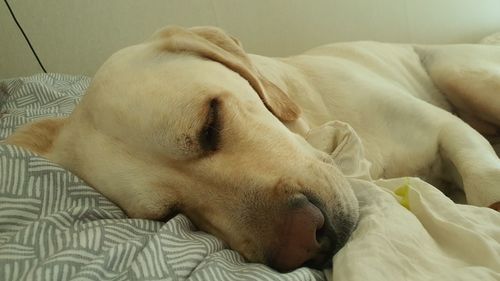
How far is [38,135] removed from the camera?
134 cm

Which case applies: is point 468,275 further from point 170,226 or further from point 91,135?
point 91,135

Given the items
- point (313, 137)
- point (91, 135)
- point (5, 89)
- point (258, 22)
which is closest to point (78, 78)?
point (5, 89)

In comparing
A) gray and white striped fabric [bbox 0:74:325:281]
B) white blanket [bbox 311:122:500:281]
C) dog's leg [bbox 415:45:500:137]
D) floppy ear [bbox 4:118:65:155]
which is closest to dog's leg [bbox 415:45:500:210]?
dog's leg [bbox 415:45:500:137]

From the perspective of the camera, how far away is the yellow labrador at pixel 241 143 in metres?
0.91

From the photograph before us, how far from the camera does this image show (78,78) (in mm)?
2537

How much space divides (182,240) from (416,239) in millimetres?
445

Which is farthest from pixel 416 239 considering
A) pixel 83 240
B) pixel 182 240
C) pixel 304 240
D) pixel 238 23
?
pixel 238 23

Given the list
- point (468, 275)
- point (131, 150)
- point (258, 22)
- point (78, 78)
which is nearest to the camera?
point (468, 275)

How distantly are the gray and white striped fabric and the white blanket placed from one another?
0.35 ft

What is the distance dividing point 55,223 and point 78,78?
1915 mm

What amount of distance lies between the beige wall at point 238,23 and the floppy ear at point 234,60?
5.32ft

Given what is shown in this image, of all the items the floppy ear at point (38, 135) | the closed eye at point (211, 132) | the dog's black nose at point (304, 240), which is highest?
the closed eye at point (211, 132)

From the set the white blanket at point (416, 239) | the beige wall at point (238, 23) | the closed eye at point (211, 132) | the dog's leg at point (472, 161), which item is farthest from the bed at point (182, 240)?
the beige wall at point (238, 23)

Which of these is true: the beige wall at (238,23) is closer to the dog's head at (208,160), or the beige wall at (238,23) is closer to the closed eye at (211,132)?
the dog's head at (208,160)
